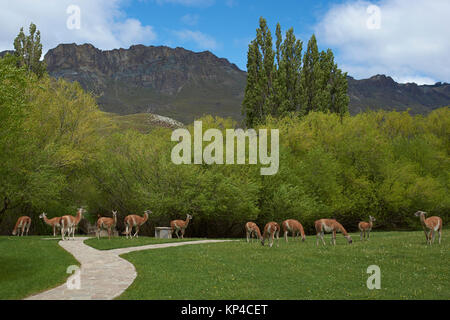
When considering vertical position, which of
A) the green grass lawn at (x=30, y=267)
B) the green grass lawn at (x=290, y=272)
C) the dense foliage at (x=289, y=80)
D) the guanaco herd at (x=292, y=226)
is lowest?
the green grass lawn at (x=30, y=267)

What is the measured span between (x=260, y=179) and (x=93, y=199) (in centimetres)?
1985

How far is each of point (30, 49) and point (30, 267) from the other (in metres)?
36.5

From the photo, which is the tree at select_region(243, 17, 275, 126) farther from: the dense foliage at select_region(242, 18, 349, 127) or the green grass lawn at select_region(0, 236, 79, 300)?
the green grass lawn at select_region(0, 236, 79, 300)

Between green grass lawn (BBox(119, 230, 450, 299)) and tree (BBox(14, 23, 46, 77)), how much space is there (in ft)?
114

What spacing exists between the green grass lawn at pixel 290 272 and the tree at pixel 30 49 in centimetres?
3480

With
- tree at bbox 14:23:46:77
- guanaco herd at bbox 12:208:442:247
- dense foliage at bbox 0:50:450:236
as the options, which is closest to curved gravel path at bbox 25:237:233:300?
guanaco herd at bbox 12:208:442:247

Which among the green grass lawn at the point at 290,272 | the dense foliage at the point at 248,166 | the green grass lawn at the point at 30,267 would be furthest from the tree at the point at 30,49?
the green grass lawn at the point at 290,272

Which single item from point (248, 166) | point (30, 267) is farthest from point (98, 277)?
point (248, 166)

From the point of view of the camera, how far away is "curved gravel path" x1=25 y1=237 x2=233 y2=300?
463 inches

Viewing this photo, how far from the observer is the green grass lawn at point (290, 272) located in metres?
12.2

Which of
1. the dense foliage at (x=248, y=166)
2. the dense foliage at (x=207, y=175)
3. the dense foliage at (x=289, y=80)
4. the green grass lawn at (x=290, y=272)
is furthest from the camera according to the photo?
the dense foliage at (x=289, y=80)

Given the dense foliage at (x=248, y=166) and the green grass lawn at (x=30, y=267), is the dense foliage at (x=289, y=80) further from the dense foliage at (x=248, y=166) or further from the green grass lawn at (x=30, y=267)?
the green grass lawn at (x=30, y=267)

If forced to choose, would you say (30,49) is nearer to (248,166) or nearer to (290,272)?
(248,166)

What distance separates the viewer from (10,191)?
107ft
